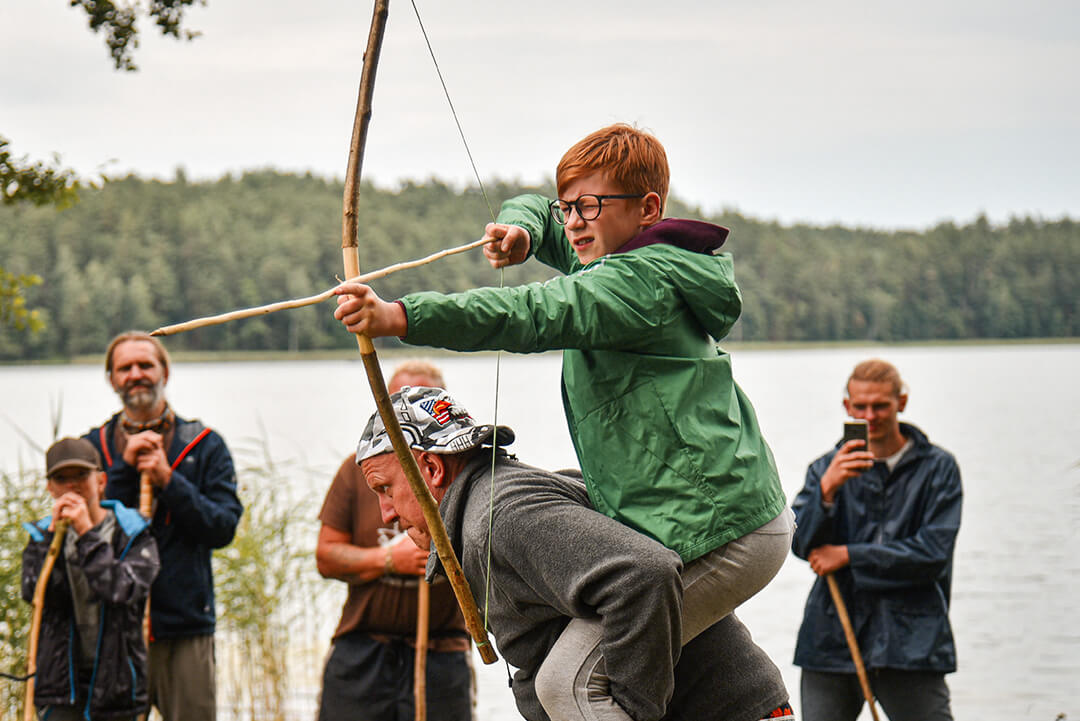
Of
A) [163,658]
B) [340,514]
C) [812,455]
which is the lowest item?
[812,455]

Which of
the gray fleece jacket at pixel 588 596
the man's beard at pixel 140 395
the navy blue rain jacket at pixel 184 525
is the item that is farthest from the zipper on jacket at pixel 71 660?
the gray fleece jacket at pixel 588 596

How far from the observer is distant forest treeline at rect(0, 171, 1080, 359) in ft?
78.5

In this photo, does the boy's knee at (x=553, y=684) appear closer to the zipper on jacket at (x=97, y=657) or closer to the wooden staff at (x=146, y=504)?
the zipper on jacket at (x=97, y=657)

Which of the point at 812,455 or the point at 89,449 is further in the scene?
the point at 812,455

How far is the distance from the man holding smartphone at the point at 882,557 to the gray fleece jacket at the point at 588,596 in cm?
220

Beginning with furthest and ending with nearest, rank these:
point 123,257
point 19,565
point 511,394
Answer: point 511,394
point 123,257
point 19,565

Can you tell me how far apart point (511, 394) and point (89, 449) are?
128 ft

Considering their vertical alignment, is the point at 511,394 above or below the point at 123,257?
below

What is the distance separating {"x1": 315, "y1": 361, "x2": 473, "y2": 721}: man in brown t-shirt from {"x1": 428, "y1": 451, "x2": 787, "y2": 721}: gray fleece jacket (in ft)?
6.69

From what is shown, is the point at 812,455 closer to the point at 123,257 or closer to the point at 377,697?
the point at 123,257

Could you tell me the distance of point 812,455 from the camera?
94.8 ft

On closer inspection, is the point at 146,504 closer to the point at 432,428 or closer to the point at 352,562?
the point at 352,562

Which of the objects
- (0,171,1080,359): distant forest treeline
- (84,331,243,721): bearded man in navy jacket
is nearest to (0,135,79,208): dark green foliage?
(84,331,243,721): bearded man in navy jacket

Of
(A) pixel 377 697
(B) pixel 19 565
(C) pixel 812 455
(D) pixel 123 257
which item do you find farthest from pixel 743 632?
(D) pixel 123 257
